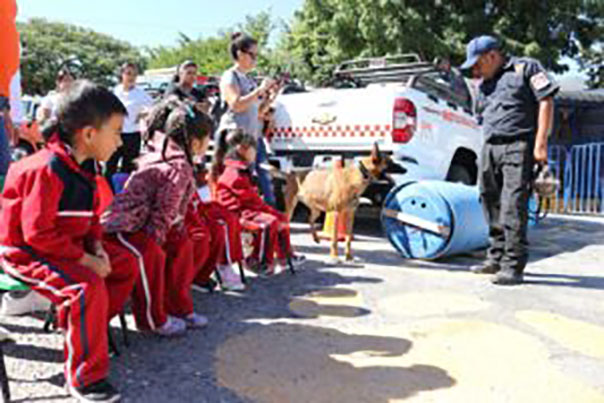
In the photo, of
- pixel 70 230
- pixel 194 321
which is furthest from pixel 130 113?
pixel 70 230

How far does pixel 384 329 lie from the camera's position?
11.7ft

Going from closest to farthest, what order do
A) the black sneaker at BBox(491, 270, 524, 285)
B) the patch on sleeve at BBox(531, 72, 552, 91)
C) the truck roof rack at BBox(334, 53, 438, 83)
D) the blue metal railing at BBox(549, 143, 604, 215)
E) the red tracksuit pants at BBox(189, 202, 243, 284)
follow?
the red tracksuit pants at BBox(189, 202, 243, 284)
the patch on sleeve at BBox(531, 72, 552, 91)
the black sneaker at BBox(491, 270, 524, 285)
the truck roof rack at BBox(334, 53, 438, 83)
the blue metal railing at BBox(549, 143, 604, 215)

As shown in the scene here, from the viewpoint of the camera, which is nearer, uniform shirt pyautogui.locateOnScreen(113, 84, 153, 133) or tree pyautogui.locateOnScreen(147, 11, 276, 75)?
uniform shirt pyautogui.locateOnScreen(113, 84, 153, 133)

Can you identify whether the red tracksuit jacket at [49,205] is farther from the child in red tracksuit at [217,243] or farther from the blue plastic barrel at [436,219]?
the blue plastic barrel at [436,219]

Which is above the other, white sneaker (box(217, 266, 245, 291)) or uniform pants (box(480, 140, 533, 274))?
uniform pants (box(480, 140, 533, 274))

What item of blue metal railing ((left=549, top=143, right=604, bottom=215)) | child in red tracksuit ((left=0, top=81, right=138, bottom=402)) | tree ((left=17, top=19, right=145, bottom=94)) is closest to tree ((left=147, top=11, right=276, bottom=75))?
tree ((left=17, top=19, right=145, bottom=94))

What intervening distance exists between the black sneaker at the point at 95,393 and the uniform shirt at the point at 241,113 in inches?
114

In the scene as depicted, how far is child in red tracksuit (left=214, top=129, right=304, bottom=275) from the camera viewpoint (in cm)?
459

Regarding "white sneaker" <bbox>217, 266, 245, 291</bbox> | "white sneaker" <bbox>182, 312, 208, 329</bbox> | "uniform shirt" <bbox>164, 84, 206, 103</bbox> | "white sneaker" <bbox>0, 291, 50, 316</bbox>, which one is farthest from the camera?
"uniform shirt" <bbox>164, 84, 206, 103</bbox>

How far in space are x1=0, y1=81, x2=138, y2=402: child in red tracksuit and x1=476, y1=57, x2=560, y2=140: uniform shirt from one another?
3367 mm

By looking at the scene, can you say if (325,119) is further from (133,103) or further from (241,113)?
(133,103)

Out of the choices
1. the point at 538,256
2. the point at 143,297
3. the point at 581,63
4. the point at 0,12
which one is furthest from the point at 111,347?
the point at 581,63

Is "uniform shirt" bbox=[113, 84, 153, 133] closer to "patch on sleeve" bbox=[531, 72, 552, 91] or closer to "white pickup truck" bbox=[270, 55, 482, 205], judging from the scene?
"white pickup truck" bbox=[270, 55, 482, 205]

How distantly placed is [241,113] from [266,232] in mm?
1142
